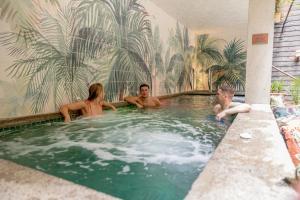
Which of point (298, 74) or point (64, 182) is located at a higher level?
point (298, 74)

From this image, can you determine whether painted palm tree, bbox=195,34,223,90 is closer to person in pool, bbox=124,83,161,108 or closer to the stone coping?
person in pool, bbox=124,83,161,108

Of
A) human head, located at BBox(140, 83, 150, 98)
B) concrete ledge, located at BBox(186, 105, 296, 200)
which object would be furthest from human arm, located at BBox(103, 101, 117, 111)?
concrete ledge, located at BBox(186, 105, 296, 200)

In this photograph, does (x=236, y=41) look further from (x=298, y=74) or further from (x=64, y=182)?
(x=64, y=182)

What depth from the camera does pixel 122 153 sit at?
220cm

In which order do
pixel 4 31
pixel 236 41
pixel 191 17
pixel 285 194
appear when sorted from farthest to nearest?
1. pixel 236 41
2. pixel 191 17
3. pixel 4 31
4. pixel 285 194

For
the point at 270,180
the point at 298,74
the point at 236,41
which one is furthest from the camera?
the point at 236,41

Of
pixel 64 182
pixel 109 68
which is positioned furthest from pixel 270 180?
pixel 109 68

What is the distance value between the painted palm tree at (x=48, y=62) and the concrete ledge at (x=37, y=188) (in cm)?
228

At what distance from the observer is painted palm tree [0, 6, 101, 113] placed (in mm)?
3117

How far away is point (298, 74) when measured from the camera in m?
5.86

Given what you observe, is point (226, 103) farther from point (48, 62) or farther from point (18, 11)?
point (18, 11)

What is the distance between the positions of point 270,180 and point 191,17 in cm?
857

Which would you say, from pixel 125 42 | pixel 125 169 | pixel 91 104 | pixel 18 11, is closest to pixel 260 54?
pixel 125 42

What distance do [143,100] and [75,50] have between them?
225 centimetres
